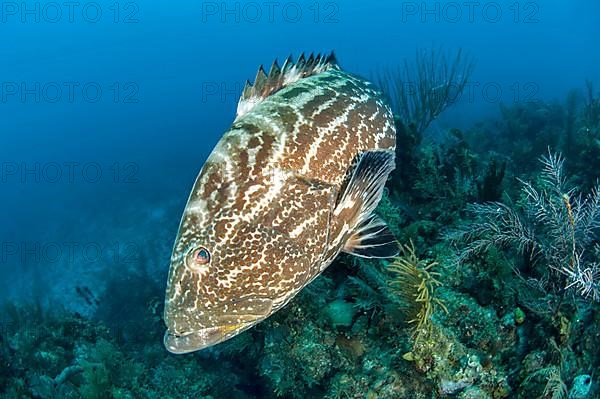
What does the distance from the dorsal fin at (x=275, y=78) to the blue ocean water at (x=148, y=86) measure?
116 inches

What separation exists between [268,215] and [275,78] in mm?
1558

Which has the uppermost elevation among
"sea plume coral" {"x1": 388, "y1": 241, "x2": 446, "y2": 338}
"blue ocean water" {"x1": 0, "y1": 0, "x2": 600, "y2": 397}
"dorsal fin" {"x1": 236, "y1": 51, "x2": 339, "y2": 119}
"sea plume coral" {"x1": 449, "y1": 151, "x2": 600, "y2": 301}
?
"dorsal fin" {"x1": 236, "y1": 51, "x2": 339, "y2": 119}

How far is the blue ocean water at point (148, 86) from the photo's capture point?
56.9ft

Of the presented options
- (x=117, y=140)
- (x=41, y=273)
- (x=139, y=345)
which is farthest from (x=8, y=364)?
(x=117, y=140)

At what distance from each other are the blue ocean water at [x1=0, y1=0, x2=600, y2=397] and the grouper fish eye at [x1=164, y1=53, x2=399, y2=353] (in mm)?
1989

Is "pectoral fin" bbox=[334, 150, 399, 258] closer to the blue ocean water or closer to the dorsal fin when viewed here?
the dorsal fin

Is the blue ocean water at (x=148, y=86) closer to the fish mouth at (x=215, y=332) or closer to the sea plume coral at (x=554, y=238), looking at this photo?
the fish mouth at (x=215, y=332)


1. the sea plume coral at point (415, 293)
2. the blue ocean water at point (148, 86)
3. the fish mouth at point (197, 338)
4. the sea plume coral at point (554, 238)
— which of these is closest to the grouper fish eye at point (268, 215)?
the fish mouth at point (197, 338)

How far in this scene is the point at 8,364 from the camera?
6.42 meters

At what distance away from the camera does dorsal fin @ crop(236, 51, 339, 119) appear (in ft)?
12.0

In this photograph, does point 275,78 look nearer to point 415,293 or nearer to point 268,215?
point 268,215

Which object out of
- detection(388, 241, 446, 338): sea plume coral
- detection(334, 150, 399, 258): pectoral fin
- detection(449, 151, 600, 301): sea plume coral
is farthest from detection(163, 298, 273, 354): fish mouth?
detection(449, 151, 600, 301): sea plume coral

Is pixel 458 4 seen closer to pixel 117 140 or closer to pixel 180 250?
pixel 117 140

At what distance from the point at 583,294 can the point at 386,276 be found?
177 cm
